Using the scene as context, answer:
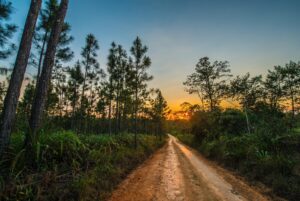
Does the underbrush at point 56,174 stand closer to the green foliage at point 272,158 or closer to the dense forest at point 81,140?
the dense forest at point 81,140

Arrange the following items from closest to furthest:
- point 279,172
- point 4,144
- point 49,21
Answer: point 4,144, point 279,172, point 49,21

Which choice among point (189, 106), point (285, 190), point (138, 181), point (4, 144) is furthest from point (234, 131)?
point (4, 144)

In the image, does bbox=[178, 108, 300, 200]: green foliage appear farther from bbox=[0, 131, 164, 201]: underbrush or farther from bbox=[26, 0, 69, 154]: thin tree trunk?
bbox=[26, 0, 69, 154]: thin tree trunk

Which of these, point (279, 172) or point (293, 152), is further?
point (293, 152)

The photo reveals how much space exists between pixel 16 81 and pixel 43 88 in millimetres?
833

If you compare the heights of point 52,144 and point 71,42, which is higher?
point 71,42

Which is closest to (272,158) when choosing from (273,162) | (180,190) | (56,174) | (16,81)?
(273,162)

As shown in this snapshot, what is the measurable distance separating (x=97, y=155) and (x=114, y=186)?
1.56m

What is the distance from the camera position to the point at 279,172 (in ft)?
25.6

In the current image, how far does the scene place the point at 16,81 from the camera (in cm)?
600

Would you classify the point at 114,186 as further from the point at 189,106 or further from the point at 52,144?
the point at 189,106

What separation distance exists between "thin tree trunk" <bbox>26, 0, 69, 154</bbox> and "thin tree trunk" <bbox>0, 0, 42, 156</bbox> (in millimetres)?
557

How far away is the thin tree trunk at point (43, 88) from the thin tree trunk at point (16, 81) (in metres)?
0.56

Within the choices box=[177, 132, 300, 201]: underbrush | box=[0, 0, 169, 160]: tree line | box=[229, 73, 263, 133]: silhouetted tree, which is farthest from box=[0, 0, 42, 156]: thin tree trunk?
box=[229, 73, 263, 133]: silhouetted tree
